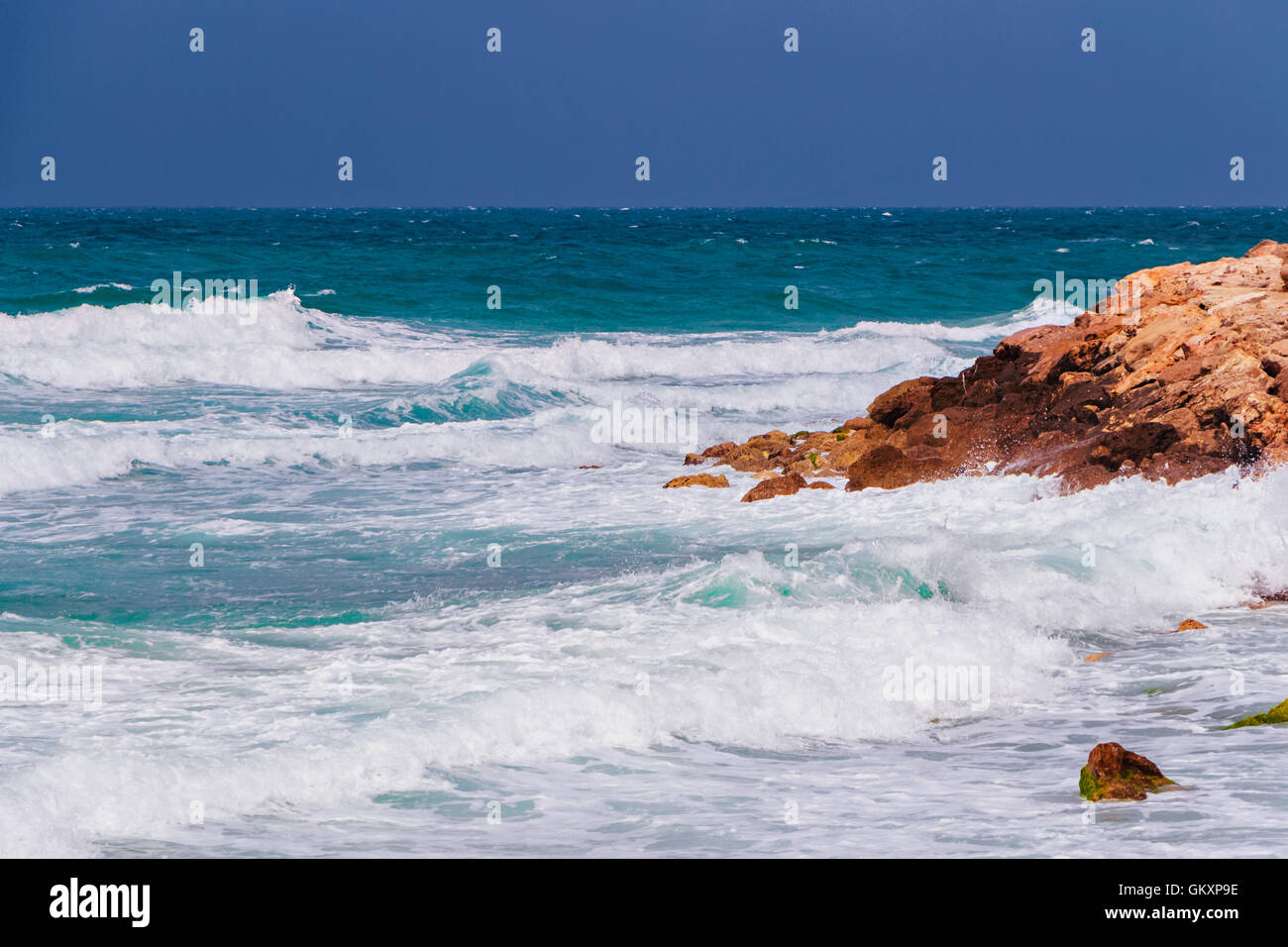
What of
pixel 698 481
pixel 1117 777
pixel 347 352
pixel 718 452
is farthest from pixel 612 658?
pixel 347 352

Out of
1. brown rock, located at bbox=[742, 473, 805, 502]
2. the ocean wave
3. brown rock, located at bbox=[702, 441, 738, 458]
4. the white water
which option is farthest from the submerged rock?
the ocean wave

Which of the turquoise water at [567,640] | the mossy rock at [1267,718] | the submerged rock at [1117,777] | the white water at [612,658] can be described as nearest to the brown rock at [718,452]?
the turquoise water at [567,640]

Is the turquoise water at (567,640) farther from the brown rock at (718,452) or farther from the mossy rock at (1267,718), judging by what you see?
the brown rock at (718,452)

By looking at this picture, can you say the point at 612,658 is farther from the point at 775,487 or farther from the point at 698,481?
the point at 698,481

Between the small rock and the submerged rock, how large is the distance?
863 centimetres

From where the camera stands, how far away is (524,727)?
271 inches

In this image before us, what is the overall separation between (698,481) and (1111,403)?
15.9ft

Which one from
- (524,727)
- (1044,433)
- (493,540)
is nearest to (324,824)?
(524,727)

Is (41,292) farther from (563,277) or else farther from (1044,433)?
(1044,433)

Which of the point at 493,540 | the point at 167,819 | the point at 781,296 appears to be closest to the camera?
the point at 167,819

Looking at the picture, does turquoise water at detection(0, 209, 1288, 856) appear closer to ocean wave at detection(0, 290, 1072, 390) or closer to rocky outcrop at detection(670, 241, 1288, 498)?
rocky outcrop at detection(670, 241, 1288, 498)

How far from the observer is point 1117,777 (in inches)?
233

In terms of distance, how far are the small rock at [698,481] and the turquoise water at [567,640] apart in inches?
14.4
